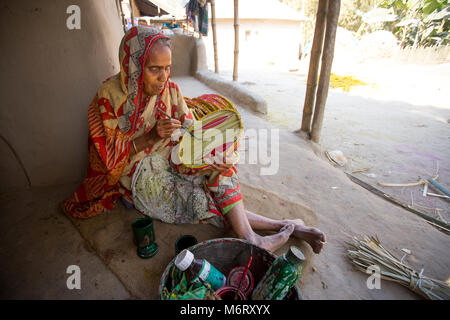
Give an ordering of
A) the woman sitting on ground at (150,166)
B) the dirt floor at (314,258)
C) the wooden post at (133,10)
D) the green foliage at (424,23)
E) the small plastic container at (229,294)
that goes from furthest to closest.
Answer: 1. the green foliage at (424,23)
2. the wooden post at (133,10)
3. the woman sitting on ground at (150,166)
4. the dirt floor at (314,258)
5. the small plastic container at (229,294)

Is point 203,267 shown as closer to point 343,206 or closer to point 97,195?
point 97,195

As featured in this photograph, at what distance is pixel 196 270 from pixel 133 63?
127 centimetres

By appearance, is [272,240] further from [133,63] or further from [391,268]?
[133,63]

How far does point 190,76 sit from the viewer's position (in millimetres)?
8328

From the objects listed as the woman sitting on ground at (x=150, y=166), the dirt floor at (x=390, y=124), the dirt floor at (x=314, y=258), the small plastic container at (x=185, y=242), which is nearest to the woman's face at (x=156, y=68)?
the woman sitting on ground at (x=150, y=166)

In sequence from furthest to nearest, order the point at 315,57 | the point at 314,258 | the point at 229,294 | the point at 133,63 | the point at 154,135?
the point at 315,57
the point at 154,135
the point at 314,258
the point at 133,63
the point at 229,294

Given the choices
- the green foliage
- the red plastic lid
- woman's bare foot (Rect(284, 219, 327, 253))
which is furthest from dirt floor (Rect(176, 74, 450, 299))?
the green foliage

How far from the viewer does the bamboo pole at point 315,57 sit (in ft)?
11.9

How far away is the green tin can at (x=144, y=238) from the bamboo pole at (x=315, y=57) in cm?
352

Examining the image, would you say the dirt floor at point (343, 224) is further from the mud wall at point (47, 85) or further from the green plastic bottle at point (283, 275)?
the mud wall at point (47, 85)

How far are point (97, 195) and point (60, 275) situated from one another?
532 millimetres

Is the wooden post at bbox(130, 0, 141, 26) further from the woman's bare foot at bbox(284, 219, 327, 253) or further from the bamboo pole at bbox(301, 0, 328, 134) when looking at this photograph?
the woman's bare foot at bbox(284, 219, 327, 253)

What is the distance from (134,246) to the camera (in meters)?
1.62

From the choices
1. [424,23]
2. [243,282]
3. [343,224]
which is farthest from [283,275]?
→ [424,23]
